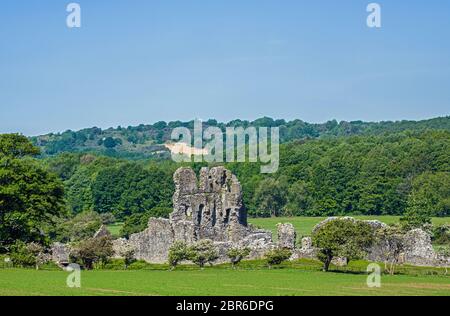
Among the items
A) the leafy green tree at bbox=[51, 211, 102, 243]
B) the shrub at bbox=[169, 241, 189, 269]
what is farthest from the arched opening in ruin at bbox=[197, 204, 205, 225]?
the leafy green tree at bbox=[51, 211, 102, 243]

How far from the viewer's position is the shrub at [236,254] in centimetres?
6372

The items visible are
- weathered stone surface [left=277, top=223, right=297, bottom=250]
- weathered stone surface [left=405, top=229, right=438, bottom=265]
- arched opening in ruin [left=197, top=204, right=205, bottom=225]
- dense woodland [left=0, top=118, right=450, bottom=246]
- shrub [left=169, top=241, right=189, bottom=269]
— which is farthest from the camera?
dense woodland [left=0, top=118, right=450, bottom=246]

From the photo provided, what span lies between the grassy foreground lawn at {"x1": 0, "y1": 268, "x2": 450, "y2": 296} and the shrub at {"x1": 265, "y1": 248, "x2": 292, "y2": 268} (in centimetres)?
474

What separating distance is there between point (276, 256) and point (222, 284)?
16.4 m

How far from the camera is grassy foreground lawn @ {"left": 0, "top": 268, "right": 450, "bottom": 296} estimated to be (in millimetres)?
40000

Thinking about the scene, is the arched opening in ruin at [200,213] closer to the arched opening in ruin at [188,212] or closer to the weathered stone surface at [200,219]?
the weathered stone surface at [200,219]

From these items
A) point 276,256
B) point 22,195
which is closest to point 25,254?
point 22,195

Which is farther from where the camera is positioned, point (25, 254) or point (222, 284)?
point (25, 254)

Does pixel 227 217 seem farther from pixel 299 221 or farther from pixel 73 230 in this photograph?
pixel 299 221

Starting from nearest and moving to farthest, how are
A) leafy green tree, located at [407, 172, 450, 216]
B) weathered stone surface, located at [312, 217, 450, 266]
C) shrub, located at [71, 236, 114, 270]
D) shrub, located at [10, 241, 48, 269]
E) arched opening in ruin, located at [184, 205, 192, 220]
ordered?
shrub, located at [10, 241, 48, 269] < shrub, located at [71, 236, 114, 270] < weathered stone surface, located at [312, 217, 450, 266] < arched opening in ruin, located at [184, 205, 192, 220] < leafy green tree, located at [407, 172, 450, 216]

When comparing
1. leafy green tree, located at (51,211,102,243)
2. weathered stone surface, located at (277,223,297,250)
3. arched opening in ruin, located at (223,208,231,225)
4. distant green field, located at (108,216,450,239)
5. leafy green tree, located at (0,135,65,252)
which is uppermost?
leafy green tree, located at (0,135,65,252)

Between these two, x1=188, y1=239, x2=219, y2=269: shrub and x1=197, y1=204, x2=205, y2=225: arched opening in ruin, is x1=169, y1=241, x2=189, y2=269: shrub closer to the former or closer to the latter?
x1=188, y1=239, x2=219, y2=269: shrub

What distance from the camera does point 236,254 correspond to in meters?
63.7
